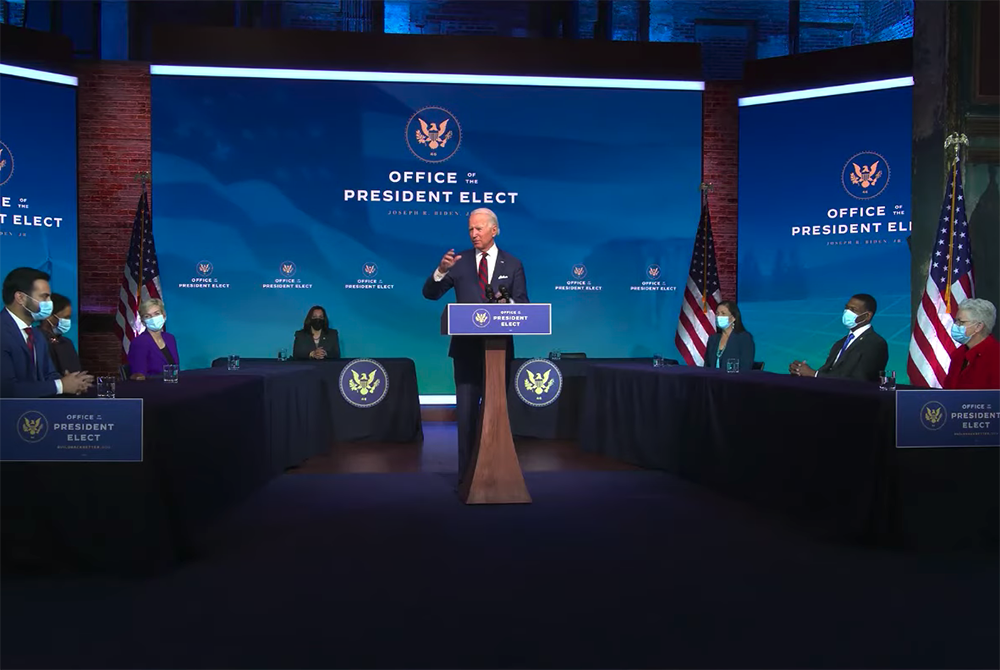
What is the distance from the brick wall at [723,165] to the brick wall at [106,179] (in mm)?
5957

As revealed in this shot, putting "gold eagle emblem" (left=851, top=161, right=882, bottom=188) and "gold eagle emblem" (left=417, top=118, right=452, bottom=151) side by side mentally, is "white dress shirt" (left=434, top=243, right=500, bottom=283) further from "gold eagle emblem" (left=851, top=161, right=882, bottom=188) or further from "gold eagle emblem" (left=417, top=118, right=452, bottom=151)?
"gold eagle emblem" (left=851, top=161, right=882, bottom=188)

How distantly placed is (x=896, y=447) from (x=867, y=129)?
20.0 ft

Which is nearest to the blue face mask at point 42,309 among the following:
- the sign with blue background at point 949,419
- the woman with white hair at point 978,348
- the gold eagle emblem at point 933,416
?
the sign with blue background at point 949,419

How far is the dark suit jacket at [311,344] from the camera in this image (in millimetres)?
7113

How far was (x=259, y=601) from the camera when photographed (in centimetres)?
274

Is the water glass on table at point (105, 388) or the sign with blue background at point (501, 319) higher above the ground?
the sign with blue background at point (501, 319)

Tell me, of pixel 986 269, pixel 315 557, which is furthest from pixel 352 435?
pixel 986 269

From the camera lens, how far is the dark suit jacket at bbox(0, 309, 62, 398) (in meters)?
3.30

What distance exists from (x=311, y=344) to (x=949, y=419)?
5.18 metres

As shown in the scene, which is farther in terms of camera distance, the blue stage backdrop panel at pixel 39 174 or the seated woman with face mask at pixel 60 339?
the blue stage backdrop panel at pixel 39 174

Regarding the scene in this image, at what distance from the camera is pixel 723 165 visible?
9.09m

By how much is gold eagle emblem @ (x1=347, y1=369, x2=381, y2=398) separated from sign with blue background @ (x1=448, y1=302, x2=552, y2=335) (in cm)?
284

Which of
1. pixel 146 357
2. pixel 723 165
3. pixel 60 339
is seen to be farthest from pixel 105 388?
pixel 723 165

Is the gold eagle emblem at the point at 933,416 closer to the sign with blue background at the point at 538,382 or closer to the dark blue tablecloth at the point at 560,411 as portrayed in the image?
the dark blue tablecloth at the point at 560,411
